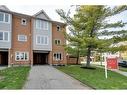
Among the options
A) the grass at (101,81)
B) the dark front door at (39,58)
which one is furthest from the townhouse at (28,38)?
the grass at (101,81)

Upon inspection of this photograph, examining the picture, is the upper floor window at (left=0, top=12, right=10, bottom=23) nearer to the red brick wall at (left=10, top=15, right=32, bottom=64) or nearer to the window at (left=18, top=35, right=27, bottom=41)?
the red brick wall at (left=10, top=15, right=32, bottom=64)

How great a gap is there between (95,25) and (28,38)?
34.3ft

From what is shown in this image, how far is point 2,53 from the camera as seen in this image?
110 feet

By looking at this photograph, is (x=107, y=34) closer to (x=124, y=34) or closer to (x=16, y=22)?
(x=124, y=34)

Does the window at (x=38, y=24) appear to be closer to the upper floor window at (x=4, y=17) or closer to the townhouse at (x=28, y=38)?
the townhouse at (x=28, y=38)

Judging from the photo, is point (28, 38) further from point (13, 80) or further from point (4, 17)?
point (13, 80)

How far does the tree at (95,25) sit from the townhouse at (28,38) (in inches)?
121

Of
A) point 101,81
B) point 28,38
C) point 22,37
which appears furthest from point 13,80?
point 28,38

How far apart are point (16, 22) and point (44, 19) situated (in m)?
4.21

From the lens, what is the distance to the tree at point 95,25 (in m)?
24.5
